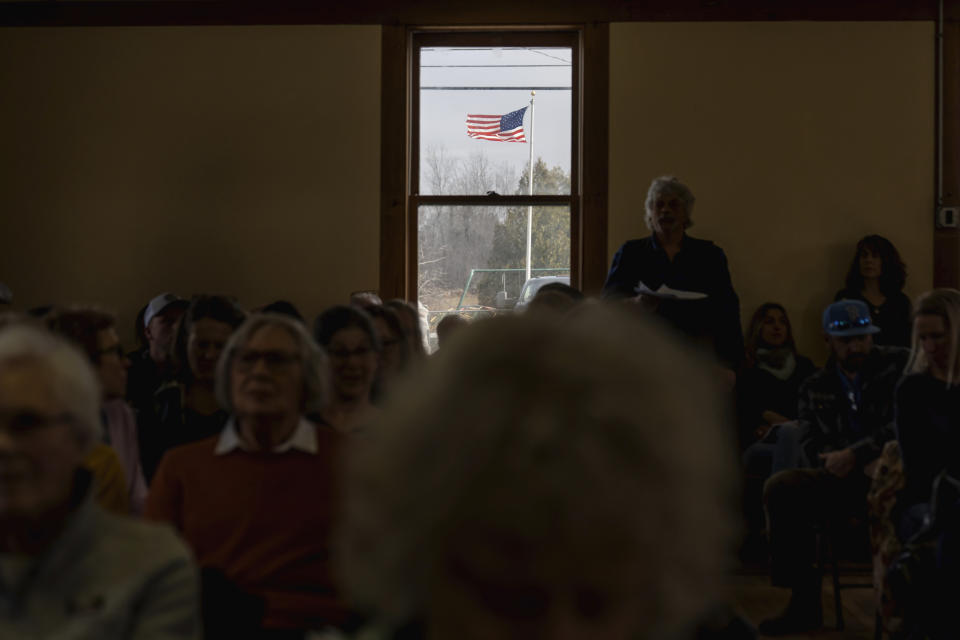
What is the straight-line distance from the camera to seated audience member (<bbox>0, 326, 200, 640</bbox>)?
4.75ft

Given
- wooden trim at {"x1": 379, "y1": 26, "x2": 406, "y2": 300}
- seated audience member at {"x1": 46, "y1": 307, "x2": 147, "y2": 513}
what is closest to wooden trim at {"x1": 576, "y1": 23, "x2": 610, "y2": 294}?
wooden trim at {"x1": 379, "y1": 26, "x2": 406, "y2": 300}

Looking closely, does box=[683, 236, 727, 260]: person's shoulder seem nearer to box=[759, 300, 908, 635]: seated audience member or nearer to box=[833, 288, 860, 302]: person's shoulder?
box=[759, 300, 908, 635]: seated audience member

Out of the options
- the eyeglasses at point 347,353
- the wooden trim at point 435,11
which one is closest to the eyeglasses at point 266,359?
the eyeglasses at point 347,353

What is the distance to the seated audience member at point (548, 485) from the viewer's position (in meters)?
0.54

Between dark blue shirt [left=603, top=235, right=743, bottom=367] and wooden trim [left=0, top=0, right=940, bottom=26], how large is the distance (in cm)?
226

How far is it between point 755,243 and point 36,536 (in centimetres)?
503

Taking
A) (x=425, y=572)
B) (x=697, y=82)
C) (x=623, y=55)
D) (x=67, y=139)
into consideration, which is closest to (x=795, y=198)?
(x=697, y=82)

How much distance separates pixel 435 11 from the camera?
5867 millimetres

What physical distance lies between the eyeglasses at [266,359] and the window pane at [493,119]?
3865mm

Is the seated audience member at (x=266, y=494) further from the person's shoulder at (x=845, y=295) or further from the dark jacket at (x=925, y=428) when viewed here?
the person's shoulder at (x=845, y=295)

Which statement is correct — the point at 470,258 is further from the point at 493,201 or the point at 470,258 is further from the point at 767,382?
the point at 767,382

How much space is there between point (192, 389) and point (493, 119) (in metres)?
3.45

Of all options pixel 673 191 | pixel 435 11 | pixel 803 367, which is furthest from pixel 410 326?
pixel 435 11

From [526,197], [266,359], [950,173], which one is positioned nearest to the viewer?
[266,359]
